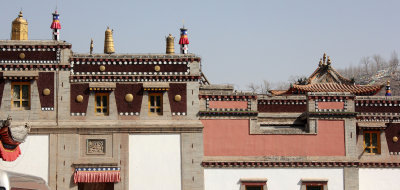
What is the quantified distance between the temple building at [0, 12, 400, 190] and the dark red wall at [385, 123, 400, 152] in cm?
83

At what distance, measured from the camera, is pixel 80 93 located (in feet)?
108

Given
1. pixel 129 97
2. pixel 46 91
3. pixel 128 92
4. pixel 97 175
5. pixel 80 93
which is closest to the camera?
pixel 97 175

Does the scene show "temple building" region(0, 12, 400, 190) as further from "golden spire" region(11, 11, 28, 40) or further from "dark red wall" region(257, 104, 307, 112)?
"dark red wall" region(257, 104, 307, 112)

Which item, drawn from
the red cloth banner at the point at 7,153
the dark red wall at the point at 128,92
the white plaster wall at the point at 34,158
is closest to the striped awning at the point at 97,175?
the white plaster wall at the point at 34,158

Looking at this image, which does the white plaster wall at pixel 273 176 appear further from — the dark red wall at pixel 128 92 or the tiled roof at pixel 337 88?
the tiled roof at pixel 337 88

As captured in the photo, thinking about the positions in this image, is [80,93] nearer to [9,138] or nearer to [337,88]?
[9,138]

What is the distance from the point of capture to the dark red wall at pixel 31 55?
1288 inches

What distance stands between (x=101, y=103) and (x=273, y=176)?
9.60m

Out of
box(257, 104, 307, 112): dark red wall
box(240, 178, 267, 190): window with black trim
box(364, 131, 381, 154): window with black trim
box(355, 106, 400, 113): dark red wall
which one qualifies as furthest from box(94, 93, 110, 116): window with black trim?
box(364, 131, 381, 154): window with black trim

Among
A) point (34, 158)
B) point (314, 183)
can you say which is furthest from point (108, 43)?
point (314, 183)

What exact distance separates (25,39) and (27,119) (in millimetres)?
4432

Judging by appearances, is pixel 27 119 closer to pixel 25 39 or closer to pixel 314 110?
pixel 25 39

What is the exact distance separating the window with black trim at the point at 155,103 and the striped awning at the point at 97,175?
3.55 m

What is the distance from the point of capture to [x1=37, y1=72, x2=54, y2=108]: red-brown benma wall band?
32.8 meters
